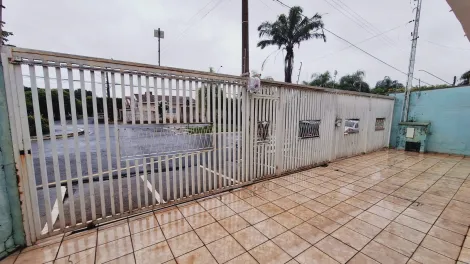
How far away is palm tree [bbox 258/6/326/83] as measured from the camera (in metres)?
12.9

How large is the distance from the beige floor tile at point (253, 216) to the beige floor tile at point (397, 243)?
1.51 metres

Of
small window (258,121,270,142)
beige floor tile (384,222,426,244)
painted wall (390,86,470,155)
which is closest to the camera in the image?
beige floor tile (384,222,426,244)

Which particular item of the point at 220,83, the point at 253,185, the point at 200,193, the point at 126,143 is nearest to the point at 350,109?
the point at 253,185

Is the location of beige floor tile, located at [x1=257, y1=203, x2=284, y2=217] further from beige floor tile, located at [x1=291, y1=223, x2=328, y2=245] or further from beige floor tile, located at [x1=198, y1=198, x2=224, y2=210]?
beige floor tile, located at [x1=198, y1=198, x2=224, y2=210]

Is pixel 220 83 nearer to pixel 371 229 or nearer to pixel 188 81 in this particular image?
pixel 188 81

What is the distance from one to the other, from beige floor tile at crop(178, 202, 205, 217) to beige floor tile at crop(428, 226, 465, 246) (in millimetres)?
3337

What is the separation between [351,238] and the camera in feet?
8.32

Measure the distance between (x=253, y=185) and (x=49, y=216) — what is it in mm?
3385

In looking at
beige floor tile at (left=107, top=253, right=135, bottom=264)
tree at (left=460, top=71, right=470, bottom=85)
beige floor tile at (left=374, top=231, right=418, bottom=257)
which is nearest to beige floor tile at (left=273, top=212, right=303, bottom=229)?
beige floor tile at (left=374, top=231, right=418, bottom=257)

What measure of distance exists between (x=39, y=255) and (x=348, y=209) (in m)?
4.33

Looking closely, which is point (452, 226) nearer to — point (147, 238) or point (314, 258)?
point (314, 258)

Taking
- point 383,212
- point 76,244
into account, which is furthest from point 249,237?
point 383,212

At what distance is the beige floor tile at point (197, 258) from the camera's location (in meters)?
2.11

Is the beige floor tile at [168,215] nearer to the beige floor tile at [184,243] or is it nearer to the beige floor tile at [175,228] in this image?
the beige floor tile at [175,228]
